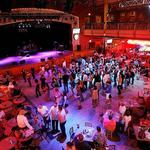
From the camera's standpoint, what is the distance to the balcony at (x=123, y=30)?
1878 cm

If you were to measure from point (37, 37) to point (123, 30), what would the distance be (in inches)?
413

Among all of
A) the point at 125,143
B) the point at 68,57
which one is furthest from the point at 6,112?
the point at 68,57

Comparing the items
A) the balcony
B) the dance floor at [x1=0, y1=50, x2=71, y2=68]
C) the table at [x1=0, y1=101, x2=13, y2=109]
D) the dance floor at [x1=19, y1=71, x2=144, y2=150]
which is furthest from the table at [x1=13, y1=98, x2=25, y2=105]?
the balcony

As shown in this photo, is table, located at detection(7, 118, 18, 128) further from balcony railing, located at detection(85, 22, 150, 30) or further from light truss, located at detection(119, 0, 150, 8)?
balcony railing, located at detection(85, 22, 150, 30)

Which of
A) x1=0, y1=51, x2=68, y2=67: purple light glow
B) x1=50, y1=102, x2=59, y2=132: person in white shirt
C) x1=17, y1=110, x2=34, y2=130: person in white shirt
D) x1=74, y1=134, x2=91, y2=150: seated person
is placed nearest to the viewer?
x1=74, y1=134, x2=91, y2=150: seated person

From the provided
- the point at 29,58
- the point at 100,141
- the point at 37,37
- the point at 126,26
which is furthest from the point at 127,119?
the point at 37,37

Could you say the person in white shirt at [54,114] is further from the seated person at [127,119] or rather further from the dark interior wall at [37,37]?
the dark interior wall at [37,37]

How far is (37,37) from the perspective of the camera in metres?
26.4

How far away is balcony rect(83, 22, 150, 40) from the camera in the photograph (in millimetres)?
18781

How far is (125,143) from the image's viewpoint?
9039mm

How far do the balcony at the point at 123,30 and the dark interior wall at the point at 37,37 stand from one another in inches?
119

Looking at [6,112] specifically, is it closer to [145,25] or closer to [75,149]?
[75,149]

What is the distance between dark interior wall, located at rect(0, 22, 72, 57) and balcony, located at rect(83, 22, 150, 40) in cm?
303

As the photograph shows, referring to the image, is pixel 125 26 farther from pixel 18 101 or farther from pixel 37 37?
pixel 18 101
